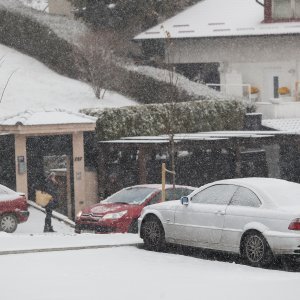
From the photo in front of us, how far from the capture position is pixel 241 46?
4444 centimetres

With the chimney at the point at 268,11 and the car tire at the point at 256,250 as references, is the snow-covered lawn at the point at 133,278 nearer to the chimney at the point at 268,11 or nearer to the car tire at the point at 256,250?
the car tire at the point at 256,250

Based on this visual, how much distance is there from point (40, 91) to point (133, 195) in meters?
14.4

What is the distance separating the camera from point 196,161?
3406cm

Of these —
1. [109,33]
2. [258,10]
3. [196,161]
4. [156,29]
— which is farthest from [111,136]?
[258,10]

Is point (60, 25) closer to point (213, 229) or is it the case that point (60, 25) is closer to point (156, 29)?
point (156, 29)

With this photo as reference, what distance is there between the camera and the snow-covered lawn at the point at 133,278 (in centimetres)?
1253

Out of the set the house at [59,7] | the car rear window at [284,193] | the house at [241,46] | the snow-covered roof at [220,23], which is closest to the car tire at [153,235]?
the car rear window at [284,193]

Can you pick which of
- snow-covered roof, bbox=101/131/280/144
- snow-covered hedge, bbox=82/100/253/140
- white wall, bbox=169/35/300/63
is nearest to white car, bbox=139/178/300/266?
snow-covered roof, bbox=101/131/280/144

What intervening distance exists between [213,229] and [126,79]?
2201 cm

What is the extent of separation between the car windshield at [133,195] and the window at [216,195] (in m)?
5.35

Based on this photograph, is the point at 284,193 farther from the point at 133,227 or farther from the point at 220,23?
the point at 220,23

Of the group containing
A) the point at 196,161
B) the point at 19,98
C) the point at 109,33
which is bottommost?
the point at 196,161

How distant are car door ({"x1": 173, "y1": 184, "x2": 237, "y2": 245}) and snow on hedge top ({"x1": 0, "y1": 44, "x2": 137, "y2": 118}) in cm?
1674

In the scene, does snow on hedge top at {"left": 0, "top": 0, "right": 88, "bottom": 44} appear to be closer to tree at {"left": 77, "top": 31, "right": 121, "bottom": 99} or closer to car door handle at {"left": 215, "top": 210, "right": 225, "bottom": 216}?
tree at {"left": 77, "top": 31, "right": 121, "bottom": 99}
